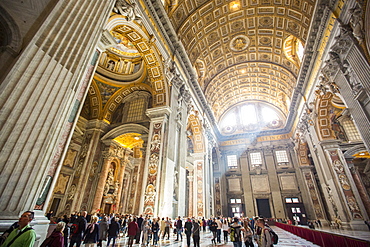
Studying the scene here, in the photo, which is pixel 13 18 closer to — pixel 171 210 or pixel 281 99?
pixel 171 210

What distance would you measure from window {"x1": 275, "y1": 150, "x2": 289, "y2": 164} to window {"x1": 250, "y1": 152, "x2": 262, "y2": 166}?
193 centimetres

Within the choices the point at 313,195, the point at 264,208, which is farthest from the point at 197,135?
the point at 313,195

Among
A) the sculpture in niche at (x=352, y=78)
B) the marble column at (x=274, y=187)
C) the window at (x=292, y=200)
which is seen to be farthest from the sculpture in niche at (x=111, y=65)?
the window at (x=292, y=200)

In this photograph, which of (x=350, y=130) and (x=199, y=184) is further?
(x=199, y=184)

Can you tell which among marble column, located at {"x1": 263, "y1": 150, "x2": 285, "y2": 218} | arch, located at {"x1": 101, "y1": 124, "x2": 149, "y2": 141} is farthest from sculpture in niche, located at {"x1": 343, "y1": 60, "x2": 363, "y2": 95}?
marble column, located at {"x1": 263, "y1": 150, "x2": 285, "y2": 218}

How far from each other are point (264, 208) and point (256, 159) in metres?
5.42

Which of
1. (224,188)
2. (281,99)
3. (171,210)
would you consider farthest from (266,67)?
(171,210)

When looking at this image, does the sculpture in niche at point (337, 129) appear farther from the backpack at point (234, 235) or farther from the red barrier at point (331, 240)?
the backpack at point (234, 235)

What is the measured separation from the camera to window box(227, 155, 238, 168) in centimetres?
2322

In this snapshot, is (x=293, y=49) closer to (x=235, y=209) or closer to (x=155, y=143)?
(x=155, y=143)

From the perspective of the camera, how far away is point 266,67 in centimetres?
1803

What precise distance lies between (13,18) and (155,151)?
6826 millimetres

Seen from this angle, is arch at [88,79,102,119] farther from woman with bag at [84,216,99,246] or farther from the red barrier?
the red barrier

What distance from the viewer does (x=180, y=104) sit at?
11.6m
